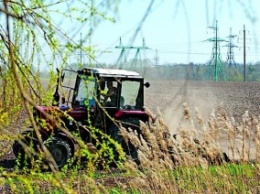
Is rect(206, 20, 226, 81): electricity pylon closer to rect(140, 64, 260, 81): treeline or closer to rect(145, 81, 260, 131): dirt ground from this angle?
rect(140, 64, 260, 81): treeline

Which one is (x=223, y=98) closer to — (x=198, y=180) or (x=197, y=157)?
(x=198, y=180)

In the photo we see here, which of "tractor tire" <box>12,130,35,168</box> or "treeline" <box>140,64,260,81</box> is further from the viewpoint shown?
"tractor tire" <box>12,130,35,168</box>

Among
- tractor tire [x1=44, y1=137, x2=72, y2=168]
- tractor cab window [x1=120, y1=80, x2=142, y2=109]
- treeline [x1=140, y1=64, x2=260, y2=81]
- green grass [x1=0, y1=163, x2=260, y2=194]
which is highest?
treeline [x1=140, y1=64, x2=260, y2=81]

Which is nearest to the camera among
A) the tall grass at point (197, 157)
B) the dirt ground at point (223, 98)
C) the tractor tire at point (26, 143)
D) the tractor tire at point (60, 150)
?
the tractor tire at point (26, 143)

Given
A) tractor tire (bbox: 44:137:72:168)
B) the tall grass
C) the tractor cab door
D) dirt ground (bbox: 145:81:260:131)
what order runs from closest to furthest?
the tall grass < tractor tire (bbox: 44:137:72:168) < the tractor cab door < dirt ground (bbox: 145:81:260:131)

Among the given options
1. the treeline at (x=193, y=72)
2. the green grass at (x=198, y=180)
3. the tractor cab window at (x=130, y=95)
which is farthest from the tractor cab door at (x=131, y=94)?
the treeline at (x=193, y=72)

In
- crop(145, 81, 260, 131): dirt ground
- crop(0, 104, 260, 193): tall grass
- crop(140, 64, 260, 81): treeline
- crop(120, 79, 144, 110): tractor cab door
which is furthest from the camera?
crop(145, 81, 260, 131): dirt ground

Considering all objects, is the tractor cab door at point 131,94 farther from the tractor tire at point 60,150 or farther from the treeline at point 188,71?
the treeline at point 188,71

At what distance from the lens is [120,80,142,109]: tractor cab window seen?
7.77 metres

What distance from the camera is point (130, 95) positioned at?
26.1 feet

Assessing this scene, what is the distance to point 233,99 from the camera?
1606 centimetres

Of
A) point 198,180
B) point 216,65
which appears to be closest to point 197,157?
point 198,180

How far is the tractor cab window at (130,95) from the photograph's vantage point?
7.77 m

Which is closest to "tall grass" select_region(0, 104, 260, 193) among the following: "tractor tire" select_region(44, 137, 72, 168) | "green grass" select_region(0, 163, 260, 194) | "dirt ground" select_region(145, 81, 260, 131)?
"green grass" select_region(0, 163, 260, 194)
